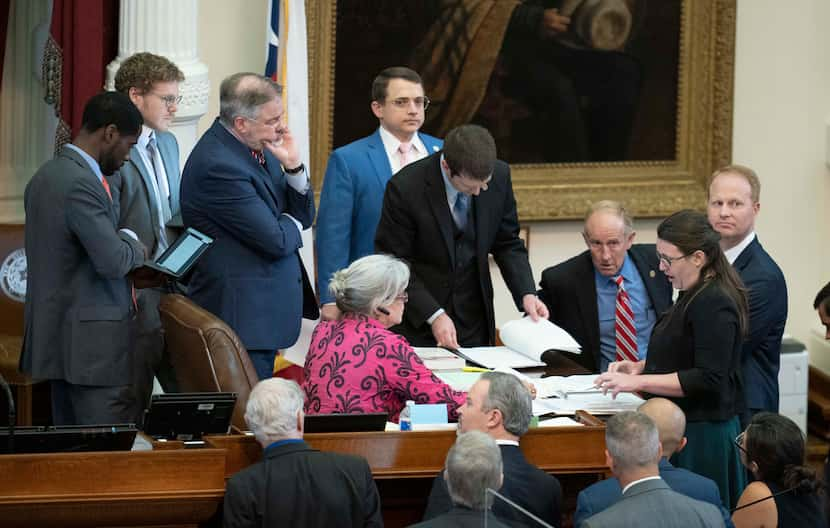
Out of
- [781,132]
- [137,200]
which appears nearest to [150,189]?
[137,200]

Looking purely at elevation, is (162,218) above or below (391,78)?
below

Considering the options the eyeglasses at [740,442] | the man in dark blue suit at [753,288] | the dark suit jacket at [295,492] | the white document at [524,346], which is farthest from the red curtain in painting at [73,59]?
the eyeglasses at [740,442]

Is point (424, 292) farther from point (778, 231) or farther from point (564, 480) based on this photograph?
point (778, 231)

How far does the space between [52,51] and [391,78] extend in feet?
5.53

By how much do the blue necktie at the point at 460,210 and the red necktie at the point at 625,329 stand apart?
2.44 feet

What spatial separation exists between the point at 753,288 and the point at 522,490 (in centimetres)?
167

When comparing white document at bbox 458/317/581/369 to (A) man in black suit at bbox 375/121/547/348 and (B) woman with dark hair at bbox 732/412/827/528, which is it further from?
(B) woman with dark hair at bbox 732/412/827/528

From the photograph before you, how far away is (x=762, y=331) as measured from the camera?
5.92 meters

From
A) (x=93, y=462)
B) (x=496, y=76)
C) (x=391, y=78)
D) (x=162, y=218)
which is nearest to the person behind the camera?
(x=93, y=462)

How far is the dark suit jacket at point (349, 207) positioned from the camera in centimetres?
719

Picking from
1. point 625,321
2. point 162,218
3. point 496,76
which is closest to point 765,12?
point 496,76

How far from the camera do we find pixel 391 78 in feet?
23.9

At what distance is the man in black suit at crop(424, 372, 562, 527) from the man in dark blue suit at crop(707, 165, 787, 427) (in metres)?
1.32

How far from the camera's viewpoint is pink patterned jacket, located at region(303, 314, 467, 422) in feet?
17.2
